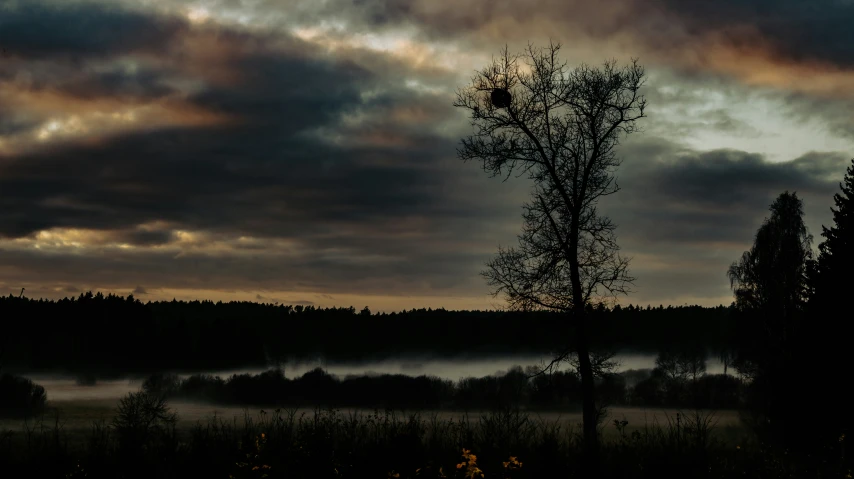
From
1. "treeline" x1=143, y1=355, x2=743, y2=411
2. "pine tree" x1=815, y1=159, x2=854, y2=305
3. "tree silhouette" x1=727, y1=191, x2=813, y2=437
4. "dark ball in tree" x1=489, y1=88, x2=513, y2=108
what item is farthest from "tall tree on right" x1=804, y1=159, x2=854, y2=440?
"treeline" x1=143, y1=355, x2=743, y2=411

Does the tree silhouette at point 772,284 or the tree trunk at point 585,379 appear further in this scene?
the tree silhouette at point 772,284

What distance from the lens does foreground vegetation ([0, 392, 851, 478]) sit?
1497cm

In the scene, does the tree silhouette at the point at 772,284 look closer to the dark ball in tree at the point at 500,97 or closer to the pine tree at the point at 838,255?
the pine tree at the point at 838,255

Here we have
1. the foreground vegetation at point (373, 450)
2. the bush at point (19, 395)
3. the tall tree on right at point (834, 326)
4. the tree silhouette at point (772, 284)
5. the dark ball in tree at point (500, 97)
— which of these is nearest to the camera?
the foreground vegetation at point (373, 450)

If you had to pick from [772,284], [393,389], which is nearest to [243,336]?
[393,389]

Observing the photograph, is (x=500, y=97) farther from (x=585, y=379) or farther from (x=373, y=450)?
(x=373, y=450)

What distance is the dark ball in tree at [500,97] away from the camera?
923 inches

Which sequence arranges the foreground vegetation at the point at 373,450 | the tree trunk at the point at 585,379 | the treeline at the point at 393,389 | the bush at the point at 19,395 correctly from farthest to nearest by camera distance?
the treeline at the point at 393,389 → the bush at the point at 19,395 → the tree trunk at the point at 585,379 → the foreground vegetation at the point at 373,450

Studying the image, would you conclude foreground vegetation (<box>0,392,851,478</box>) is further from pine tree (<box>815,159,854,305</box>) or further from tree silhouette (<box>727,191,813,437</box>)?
tree silhouette (<box>727,191,813,437</box>)

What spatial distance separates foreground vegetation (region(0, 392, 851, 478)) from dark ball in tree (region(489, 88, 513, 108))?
389 inches

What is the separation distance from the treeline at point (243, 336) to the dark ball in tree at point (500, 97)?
34.0 m

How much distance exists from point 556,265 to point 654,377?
65.5 meters

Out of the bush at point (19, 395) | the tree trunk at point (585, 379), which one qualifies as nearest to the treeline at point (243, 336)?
the bush at point (19, 395)

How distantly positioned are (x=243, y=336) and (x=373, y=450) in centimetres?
6661
